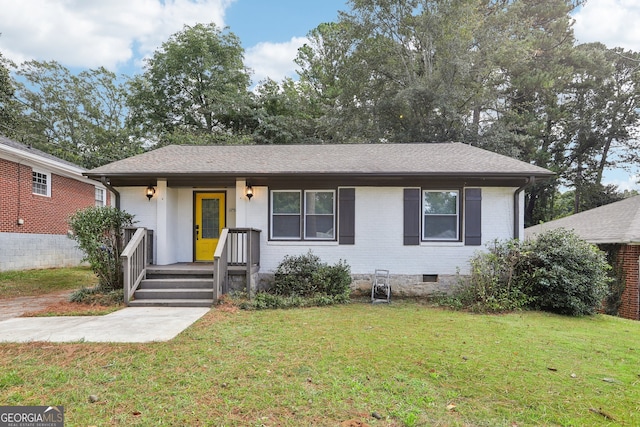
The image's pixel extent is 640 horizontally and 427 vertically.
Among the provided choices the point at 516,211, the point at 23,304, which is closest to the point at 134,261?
the point at 23,304

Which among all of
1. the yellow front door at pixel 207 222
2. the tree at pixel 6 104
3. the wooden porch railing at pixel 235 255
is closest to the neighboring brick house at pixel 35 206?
the yellow front door at pixel 207 222

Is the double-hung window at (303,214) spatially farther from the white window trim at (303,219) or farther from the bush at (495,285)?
the bush at (495,285)

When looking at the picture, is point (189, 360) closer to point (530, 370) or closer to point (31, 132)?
point (530, 370)

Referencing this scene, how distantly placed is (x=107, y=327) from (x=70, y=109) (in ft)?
81.6

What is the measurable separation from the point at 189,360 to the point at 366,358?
2077 millimetres

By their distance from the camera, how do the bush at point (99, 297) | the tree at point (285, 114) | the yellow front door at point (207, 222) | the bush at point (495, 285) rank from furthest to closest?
1. the tree at point (285, 114)
2. the yellow front door at point (207, 222)
3. the bush at point (495, 285)
4. the bush at point (99, 297)

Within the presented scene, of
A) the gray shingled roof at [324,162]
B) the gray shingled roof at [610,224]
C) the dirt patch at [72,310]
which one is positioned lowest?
the dirt patch at [72,310]

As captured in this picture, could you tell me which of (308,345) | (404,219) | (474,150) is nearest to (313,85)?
(474,150)

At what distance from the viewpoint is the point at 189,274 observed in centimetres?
760

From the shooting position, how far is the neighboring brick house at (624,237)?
28.8 feet

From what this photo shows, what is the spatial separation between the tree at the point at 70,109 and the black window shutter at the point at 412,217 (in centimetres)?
1875

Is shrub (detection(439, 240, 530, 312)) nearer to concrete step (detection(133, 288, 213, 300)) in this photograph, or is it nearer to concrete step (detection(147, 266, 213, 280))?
concrete step (detection(133, 288, 213, 300))

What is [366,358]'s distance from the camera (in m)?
3.98

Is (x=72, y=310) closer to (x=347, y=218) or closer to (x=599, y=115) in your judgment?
(x=347, y=218)
